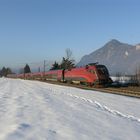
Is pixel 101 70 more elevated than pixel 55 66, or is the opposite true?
pixel 55 66

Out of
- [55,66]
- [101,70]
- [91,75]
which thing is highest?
[55,66]

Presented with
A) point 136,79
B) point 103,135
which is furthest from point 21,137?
point 136,79

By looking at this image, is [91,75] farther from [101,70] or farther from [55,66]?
[55,66]

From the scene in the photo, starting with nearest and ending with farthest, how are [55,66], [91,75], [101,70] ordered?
1. [101,70]
2. [91,75]
3. [55,66]

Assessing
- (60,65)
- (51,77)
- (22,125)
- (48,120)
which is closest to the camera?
(22,125)

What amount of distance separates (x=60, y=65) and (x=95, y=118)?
12170 cm

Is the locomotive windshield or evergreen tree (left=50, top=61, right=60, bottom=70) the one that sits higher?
evergreen tree (left=50, top=61, right=60, bottom=70)

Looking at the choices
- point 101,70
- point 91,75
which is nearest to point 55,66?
point 91,75

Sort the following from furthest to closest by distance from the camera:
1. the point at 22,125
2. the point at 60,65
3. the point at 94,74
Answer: the point at 60,65
the point at 94,74
the point at 22,125

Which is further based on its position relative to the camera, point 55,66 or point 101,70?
point 55,66

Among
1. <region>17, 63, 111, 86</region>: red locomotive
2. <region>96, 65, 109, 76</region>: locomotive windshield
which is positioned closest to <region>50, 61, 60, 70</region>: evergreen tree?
<region>17, 63, 111, 86</region>: red locomotive

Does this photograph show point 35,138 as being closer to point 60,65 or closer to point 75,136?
point 75,136

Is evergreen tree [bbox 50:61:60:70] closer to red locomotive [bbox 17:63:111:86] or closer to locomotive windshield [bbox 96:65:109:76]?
red locomotive [bbox 17:63:111:86]

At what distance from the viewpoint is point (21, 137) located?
759 cm
